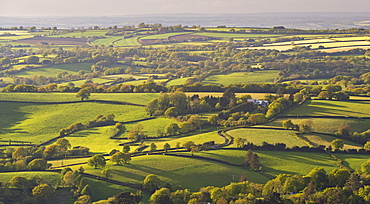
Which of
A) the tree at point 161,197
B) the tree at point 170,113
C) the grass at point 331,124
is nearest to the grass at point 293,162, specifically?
the grass at point 331,124

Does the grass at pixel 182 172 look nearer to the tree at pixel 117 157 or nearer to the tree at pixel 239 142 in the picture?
the tree at pixel 117 157

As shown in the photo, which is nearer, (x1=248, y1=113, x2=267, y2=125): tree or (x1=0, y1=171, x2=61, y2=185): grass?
(x1=0, y1=171, x2=61, y2=185): grass

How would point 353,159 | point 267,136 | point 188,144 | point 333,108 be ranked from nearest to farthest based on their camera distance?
point 353,159
point 188,144
point 267,136
point 333,108

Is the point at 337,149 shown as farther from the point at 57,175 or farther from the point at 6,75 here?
the point at 6,75

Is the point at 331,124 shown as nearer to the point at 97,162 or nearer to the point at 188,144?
the point at 188,144

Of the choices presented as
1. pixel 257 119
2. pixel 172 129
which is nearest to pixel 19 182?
pixel 172 129

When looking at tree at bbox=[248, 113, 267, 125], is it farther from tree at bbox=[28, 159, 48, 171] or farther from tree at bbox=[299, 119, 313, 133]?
tree at bbox=[28, 159, 48, 171]

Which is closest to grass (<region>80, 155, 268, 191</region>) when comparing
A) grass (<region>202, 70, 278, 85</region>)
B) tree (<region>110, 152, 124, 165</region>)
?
tree (<region>110, 152, 124, 165</region>)
